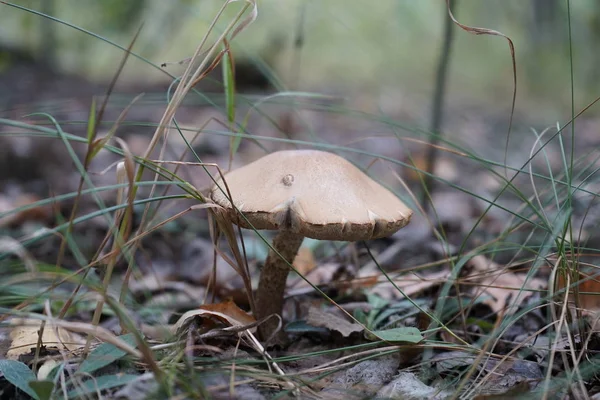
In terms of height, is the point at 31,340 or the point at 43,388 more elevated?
the point at 43,388

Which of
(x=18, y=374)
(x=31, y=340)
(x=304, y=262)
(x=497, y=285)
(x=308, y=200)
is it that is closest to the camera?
(x=18, y=374)

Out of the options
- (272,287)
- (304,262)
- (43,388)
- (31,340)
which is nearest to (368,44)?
(304,262)

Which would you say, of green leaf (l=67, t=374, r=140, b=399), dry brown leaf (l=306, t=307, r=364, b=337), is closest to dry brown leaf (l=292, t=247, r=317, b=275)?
dry brown leaf (l=306, t=307, r=364, b=337)

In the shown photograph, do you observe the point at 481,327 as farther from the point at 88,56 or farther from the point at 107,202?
the point at 88,56

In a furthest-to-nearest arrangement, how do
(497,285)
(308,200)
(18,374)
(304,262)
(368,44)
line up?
(368,44)
(304,262)
(497,285)
(308,200)
(18,374)

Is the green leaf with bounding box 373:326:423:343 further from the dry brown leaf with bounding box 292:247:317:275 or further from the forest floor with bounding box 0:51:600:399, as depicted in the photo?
the dry brown leaf with bounding box 292:247:317:275

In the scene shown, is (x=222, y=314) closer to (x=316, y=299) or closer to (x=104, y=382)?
(x=104, y=382)

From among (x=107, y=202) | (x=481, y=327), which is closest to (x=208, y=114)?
(x=107, y=202)
